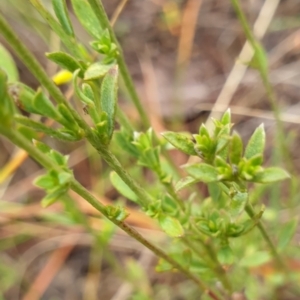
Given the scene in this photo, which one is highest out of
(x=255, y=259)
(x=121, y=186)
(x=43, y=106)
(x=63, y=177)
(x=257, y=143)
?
(x=43, y=106)

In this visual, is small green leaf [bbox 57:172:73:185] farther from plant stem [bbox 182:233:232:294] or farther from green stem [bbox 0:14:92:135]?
plant stem [bbox 182:233:232:294]

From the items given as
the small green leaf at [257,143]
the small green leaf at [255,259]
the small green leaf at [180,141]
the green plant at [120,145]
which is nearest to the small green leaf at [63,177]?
the green plant at [120,145]

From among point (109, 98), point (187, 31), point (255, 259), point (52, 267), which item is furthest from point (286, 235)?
point (187, 31)

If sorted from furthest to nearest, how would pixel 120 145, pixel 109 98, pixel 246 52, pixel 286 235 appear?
pixel 246 52
pixel 286 235
pixel 120 145
pixel 109 98

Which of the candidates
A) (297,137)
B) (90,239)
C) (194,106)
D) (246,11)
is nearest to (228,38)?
(246,11)

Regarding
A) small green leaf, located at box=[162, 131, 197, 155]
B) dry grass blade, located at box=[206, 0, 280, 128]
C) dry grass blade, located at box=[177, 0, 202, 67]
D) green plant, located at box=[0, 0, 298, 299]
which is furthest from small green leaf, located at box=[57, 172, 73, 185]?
dry grass blade, located at box=[177, 0, 202, 67]

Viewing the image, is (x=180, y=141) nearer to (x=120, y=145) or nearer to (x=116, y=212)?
(x=116, y=212)

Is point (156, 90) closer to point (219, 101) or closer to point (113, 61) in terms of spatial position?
point (219, 101)
